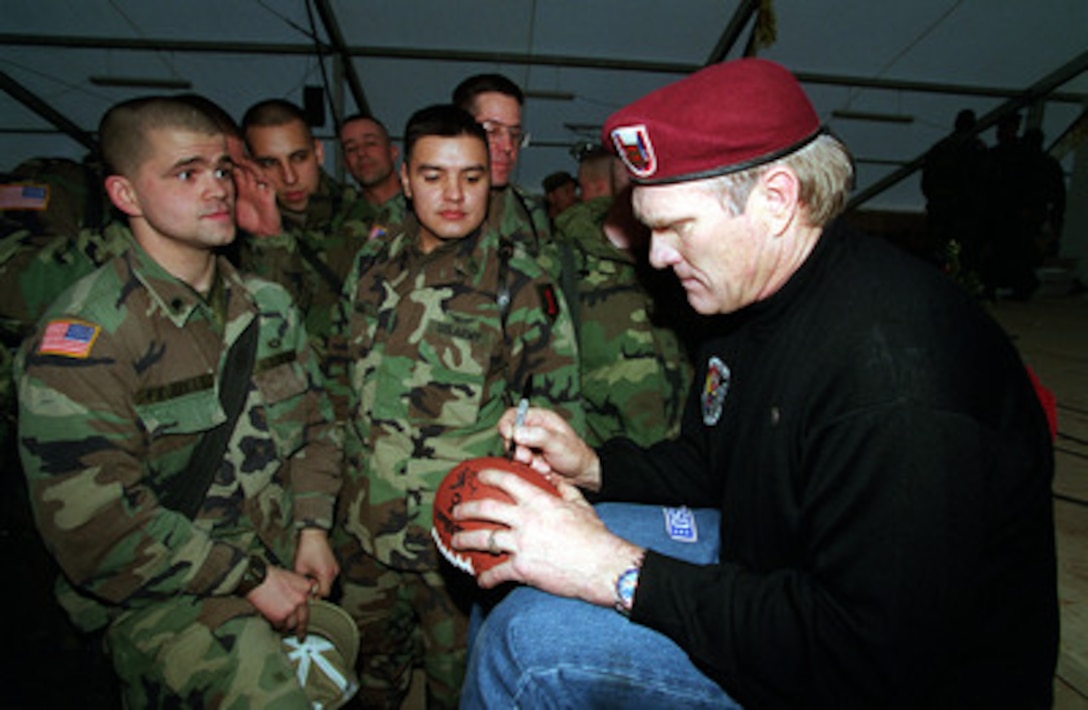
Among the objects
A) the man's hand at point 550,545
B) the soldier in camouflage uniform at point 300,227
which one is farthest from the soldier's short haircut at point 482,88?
the man's hand at point 550,545

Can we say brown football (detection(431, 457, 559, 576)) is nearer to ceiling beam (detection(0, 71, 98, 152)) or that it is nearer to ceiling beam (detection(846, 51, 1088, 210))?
ceiling beam (detection(846, 51, 1088, 210))

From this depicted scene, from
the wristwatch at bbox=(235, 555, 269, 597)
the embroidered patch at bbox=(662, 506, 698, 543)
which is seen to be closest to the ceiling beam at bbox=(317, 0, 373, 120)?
the wristwatch at bbox=(235, 555, 269, 597)

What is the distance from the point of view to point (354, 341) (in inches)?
108

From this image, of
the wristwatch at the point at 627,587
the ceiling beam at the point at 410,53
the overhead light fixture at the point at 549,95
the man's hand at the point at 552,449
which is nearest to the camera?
the wristwatch at the point at 627,587

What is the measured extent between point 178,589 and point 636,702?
1603 mm

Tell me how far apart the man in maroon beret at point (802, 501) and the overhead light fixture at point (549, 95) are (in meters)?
12.0

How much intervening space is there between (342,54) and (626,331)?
10008 millimetres

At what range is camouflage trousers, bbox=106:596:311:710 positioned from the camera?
1742 millimetres

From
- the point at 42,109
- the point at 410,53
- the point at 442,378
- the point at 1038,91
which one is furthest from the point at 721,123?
the point at 1038,91

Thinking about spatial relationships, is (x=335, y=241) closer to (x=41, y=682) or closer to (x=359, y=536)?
(x=359, y=536)

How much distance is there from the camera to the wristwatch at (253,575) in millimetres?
1992

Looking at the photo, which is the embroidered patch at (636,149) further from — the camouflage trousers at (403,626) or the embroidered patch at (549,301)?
the camouflage trousers at (403,626)

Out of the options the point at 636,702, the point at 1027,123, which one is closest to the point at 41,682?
the point at 636,702

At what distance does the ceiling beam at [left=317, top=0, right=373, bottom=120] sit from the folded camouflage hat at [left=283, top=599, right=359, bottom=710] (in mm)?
7984
